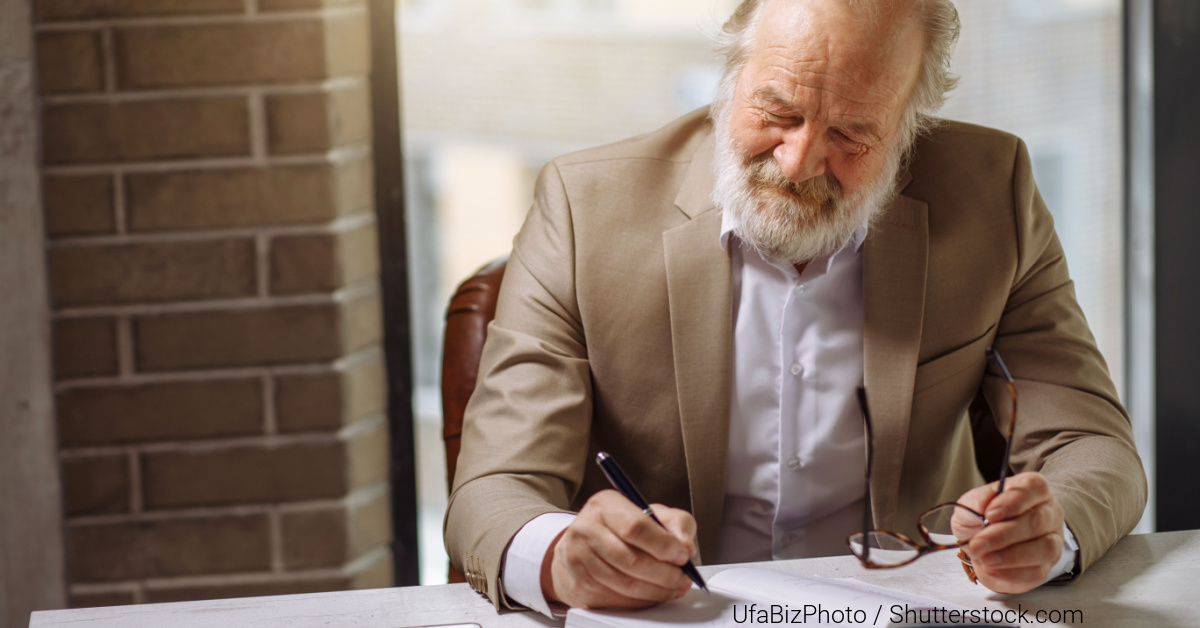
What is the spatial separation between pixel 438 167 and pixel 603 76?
1.36 feet

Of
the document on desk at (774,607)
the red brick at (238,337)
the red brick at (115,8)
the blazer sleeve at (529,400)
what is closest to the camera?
the document on desk at (774,607)

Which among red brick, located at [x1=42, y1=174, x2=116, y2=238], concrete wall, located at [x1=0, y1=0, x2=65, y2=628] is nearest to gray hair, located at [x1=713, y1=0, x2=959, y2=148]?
red brick, located at [x1=42, y1=174, x2=116, y2=238]

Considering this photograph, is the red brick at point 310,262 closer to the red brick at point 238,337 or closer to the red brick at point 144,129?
the red brick at point 238,337

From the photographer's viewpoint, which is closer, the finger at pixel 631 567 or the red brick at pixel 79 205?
the finger at pixel 631 567

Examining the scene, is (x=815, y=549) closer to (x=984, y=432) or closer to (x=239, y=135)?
(x=984, y=432)

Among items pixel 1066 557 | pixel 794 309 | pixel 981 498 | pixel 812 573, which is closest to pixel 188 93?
pixel 794 309

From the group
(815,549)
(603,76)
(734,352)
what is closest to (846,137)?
(734,352)

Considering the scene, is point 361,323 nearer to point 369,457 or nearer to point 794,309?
point 369,457

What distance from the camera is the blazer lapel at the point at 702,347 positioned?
53.6 inches

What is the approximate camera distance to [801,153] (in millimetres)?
1287

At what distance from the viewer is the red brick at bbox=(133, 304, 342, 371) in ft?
5.72

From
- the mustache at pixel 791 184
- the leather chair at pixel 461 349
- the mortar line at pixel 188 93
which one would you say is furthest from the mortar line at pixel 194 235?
the mustache at pixel 791 184

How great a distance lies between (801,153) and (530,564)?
681mm

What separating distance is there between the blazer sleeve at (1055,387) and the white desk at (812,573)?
13cm
